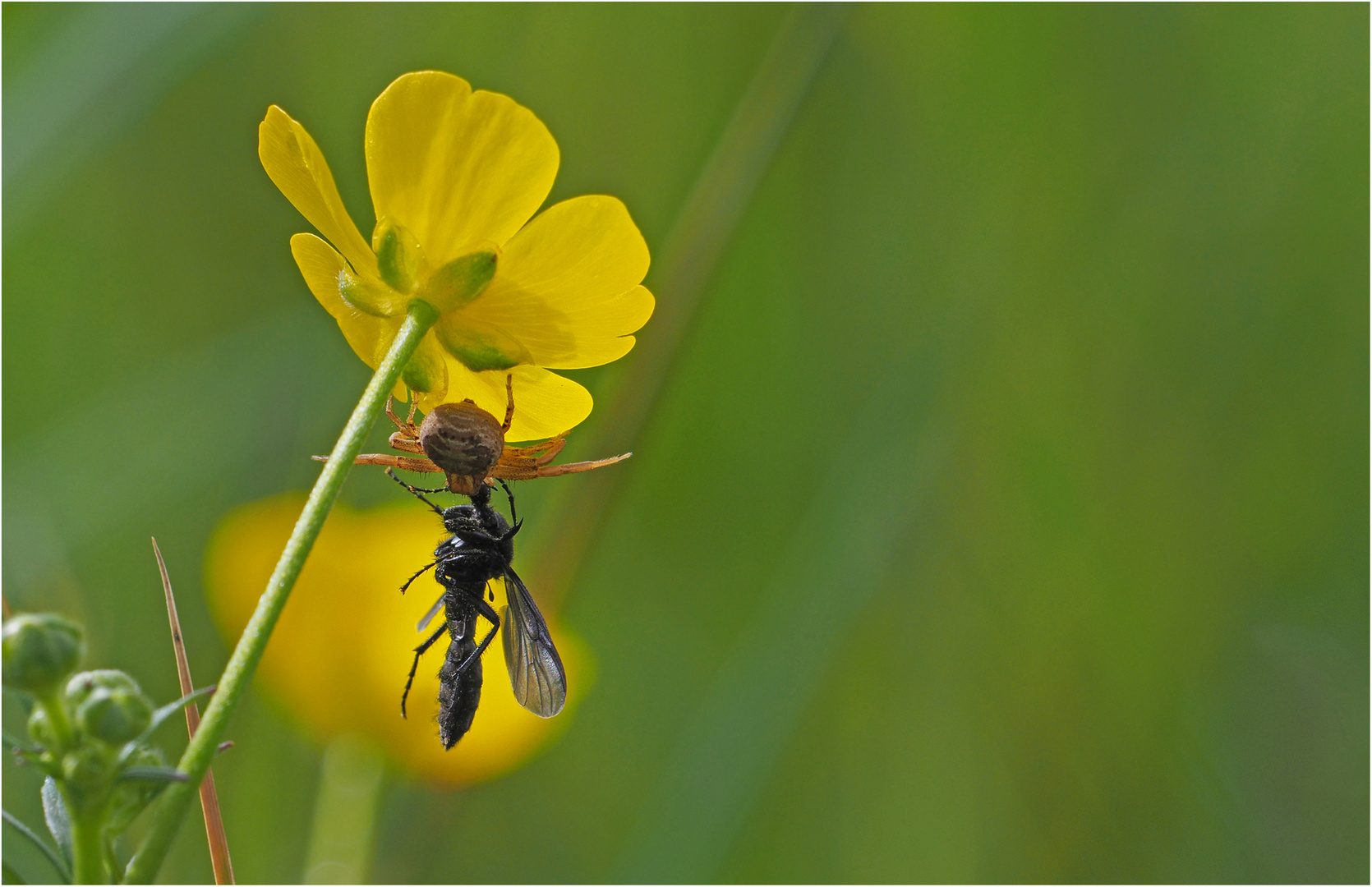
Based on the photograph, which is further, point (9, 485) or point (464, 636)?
point (9, 485)

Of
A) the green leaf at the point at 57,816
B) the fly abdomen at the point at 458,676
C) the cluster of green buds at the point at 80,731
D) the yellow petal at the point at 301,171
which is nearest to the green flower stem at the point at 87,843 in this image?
the cluster of green buds at the point at 80,731

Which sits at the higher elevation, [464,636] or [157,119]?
[157,119]

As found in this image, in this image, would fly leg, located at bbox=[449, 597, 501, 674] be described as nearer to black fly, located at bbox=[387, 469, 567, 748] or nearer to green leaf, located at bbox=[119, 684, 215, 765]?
black fly, located at bbox=[387, 469, 567, 748]

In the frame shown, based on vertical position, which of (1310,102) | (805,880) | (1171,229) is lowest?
(805,880)

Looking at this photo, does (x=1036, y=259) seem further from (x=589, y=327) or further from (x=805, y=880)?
(x=589, y=327)

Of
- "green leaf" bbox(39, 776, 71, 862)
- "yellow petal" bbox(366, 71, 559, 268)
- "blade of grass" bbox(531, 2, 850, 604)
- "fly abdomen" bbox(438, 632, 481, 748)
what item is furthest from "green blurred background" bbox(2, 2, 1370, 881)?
"green leaf" bbox(39, 776, 71, 862)

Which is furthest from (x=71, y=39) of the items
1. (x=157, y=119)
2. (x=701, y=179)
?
(x=701, y=179)

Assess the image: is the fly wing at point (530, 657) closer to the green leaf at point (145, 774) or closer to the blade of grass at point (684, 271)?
the blade of grass at point (684, 271)
